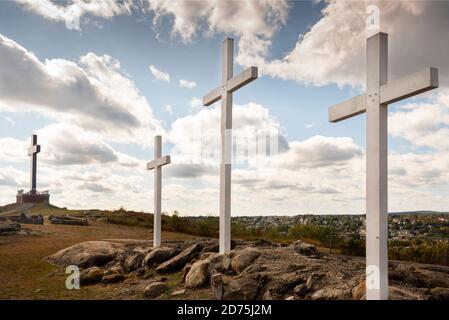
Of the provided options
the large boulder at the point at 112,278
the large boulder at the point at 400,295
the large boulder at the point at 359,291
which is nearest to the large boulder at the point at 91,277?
the large boulder at the point at 112,278

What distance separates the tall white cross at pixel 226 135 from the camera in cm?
920

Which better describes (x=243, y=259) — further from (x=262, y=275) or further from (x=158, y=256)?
(x=158, y=256)

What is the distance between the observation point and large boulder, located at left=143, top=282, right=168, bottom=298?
7.75 m

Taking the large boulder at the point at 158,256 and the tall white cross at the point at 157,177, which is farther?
the tall white cross at the point at 157,177

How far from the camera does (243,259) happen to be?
316 inches

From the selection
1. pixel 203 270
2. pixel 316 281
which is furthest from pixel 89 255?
pixel 316 281

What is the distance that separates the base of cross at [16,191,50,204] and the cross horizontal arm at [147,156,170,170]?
20483mm

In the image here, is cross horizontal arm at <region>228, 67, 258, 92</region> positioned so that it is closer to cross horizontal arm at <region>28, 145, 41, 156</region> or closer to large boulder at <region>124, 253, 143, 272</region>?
large boulder at <region>124, 253, 143, 272</region>

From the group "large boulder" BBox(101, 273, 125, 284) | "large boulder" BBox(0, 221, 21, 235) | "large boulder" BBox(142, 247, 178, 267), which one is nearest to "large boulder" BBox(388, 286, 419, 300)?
"large boulder" BBox(142, 247, 178, 267)

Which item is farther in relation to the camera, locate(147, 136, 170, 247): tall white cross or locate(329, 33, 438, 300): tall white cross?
locate(147, 136, 170, 247): tall white cross

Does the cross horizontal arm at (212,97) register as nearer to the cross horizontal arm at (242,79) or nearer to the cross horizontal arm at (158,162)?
the cross horizontal arm at (242,79)

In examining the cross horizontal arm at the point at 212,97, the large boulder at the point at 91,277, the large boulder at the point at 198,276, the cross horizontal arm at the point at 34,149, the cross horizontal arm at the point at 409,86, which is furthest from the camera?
the cross horizontal arm at the point at 34,149

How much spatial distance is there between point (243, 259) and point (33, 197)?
1075 inches

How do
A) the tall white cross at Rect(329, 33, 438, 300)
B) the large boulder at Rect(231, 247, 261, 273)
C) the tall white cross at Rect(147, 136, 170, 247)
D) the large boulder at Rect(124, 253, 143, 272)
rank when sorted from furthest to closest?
the tall white cross at Rect(147, 136, 170, 247) → the large boulder at Rect(124, 253, 143, 272) → the large boulder at Rect(231, 247, 261, 273) → the tall white cross at Rect(329, 33, 438, 300)
